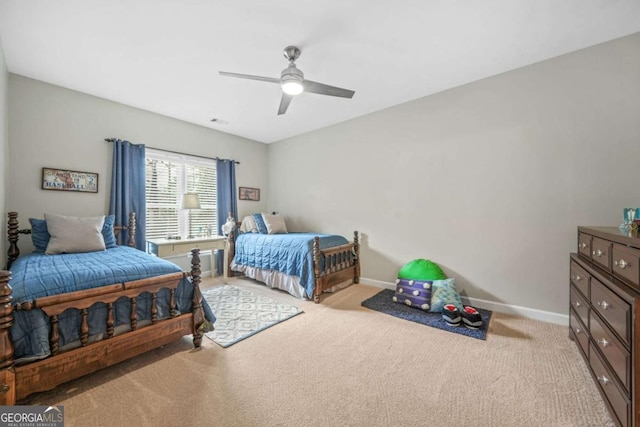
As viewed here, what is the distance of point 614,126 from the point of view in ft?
7.57

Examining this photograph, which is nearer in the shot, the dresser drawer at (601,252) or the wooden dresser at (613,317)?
the wooden dresser at (613,317)

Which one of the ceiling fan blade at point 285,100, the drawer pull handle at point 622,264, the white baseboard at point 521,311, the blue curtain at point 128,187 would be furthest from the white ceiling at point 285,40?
the white baseboard at point 521,311

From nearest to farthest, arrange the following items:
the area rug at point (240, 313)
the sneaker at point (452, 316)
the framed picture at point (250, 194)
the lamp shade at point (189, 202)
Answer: the area rug at point (240, 313), the sneaker at point (452, 316), the lamp shade at point (189, 202), the framed picture at point (250, 194)

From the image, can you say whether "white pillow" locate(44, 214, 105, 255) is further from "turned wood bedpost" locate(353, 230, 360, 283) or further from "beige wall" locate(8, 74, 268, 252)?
"turned wood bedpost" locate(353, 230, 360, 283)

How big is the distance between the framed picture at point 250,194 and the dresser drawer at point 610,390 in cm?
497

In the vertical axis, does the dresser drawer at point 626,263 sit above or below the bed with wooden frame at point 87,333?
above

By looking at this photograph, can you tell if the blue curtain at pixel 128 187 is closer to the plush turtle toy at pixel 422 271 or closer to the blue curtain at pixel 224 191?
the blue curtain at pixel 224 191

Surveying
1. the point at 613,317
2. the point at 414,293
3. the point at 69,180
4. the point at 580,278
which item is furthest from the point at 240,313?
the point at 580,278

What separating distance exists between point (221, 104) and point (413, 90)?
104 inches

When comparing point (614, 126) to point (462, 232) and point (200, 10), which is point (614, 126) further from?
point (200, 10)

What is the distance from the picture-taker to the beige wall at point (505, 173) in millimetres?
2334

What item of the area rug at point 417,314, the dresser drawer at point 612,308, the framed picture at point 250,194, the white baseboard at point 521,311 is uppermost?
the framed picture at point 250,194

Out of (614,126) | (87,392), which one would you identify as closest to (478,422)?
(87,392)

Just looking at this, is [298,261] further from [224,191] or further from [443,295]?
[224,191]
